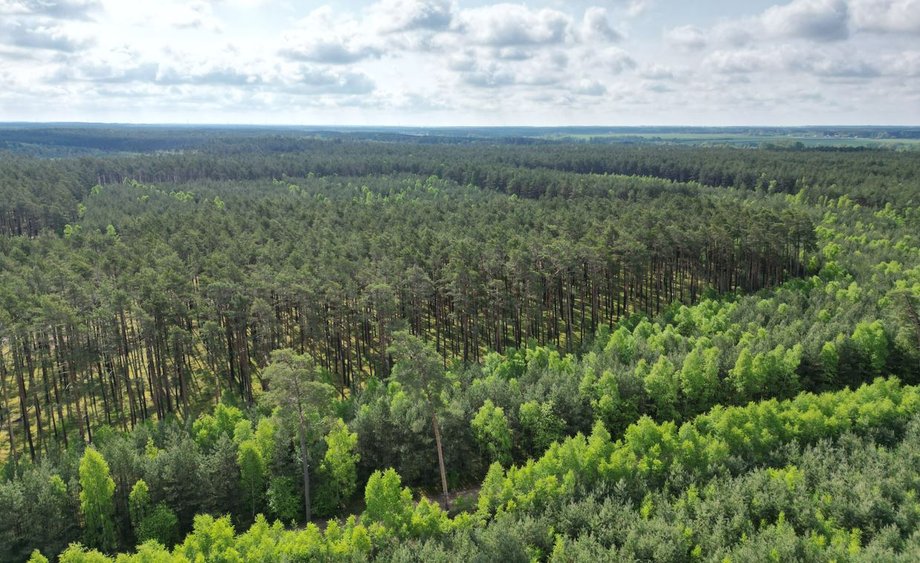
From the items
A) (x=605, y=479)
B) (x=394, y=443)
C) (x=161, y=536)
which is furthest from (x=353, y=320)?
(x=605, y=479)

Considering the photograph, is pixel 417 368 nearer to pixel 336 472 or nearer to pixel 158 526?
pixel 336 472

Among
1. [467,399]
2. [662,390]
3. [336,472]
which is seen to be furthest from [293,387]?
[662,390]

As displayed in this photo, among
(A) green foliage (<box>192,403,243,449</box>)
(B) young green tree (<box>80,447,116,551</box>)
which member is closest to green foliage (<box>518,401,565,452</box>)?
(A) green foliage (<box>192,403,243,449</box>)

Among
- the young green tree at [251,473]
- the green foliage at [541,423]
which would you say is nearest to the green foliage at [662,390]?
the green foliage at [541,423]

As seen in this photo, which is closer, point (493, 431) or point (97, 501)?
point (97, 501)

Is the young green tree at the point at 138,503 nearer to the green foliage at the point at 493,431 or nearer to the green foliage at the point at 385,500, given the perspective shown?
the green foliage at the point at 385,500

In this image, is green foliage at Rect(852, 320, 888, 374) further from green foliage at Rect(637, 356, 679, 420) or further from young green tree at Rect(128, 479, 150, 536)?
young green tree at Rect(128, 479, 150, 536)
